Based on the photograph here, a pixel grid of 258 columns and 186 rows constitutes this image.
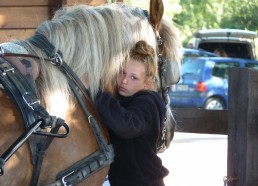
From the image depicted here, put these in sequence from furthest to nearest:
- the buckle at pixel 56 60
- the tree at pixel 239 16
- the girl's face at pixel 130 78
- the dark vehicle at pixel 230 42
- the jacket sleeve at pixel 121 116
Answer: the tree at pixel 239 16 → the dark vehicle at pixel 230 42 → the girl's face at pixel 130 78 → the jacket sleeve at pixel 121 116 → the buckle at pixel 56 60

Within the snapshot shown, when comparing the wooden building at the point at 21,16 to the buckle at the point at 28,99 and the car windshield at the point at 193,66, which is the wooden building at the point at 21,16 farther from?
the car windshield at the point at 193,66

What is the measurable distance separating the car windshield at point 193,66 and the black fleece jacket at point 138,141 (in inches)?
538

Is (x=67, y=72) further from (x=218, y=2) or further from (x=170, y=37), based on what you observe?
(x=218, y=2)

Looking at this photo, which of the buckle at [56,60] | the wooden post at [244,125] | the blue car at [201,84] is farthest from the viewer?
the blue car at [201,84]

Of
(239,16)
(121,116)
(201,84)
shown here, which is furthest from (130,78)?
(239,16)

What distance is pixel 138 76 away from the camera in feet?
10.4

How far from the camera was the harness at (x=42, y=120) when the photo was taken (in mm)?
2582

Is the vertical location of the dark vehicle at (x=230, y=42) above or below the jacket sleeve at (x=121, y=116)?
below

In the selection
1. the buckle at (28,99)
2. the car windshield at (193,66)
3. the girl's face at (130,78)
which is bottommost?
the car windshield at (193,66)

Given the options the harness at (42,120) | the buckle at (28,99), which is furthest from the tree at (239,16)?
the buckle at (28,99)

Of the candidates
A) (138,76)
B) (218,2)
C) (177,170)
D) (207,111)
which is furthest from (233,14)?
(138,76)

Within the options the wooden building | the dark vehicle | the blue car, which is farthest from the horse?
the dark vehicle

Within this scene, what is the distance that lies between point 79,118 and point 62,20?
0.48 m

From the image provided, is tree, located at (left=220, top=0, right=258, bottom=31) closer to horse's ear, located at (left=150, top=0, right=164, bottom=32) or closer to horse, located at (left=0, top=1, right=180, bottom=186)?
horse's ear, located at (left=150, top=0, right=164, bottom=32)
